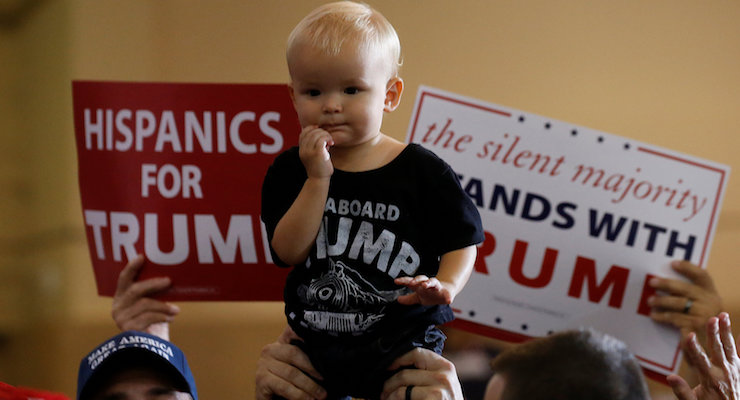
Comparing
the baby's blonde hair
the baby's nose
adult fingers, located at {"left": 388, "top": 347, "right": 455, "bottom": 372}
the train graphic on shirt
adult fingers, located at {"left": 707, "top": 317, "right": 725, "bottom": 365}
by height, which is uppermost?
the baby's blonde hair

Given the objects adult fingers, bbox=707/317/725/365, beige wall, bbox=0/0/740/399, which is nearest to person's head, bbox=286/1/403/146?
adult fingers, bbox=707/317/725/365

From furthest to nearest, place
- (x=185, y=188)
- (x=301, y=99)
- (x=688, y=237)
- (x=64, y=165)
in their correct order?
(x=64, y=165), (x=688, y=237), (x=185, y=188), (x=301, y=99)

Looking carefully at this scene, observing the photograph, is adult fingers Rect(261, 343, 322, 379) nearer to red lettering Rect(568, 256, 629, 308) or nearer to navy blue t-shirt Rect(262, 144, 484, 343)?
navy blue t-shirt Rect(262, 144, 484, 343)

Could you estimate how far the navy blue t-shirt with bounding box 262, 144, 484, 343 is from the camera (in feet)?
3.36

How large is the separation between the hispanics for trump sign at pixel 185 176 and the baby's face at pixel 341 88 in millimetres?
534

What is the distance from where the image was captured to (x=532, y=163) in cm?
174

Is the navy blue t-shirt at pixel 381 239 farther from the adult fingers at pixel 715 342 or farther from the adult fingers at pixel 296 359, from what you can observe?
the adult fingers at pixel 715 342

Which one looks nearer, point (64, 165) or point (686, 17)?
point (686, 17)

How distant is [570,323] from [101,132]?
1033mm

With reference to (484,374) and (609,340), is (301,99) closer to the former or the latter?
(609,340)

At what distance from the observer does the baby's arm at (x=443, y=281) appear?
904 millimetres

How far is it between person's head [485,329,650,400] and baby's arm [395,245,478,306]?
0.10 meters

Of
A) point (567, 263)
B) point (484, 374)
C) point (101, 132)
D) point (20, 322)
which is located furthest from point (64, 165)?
point (567, 263)

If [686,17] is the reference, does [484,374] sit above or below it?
below
